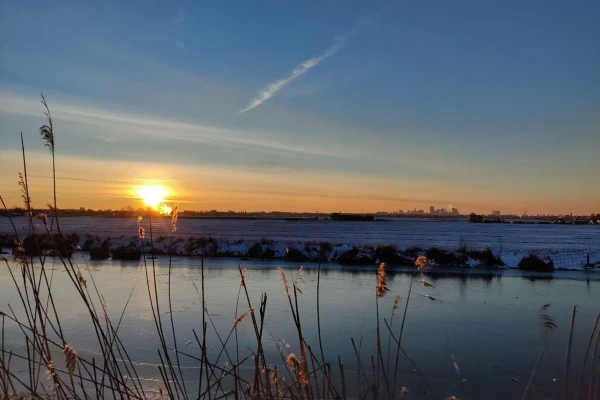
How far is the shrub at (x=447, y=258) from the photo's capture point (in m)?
20.8

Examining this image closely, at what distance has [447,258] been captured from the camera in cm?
2125

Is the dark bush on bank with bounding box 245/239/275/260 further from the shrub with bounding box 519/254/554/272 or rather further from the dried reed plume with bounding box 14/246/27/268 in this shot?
the dried reed plume with bounding box 14/246/27/268

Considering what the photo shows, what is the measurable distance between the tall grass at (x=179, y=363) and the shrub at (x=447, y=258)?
1059 cm

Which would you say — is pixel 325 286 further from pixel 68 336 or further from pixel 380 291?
pixel 380 291

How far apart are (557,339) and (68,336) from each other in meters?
7.65

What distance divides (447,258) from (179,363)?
18.4 m

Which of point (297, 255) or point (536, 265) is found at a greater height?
point (297, 255)

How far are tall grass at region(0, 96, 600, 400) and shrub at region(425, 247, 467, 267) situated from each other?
1059cm

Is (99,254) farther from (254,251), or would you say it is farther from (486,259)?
(486,259)

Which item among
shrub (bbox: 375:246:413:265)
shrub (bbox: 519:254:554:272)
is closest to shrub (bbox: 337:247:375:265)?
shrub (bbox: 375:246:413:265)

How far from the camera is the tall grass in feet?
7.61

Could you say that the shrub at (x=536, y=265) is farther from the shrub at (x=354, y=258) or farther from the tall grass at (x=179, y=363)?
the tall grass at (x=179, y=363)

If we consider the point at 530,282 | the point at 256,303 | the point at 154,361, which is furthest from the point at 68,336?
the point at 530,282

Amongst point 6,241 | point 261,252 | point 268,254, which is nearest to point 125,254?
point 261,252
